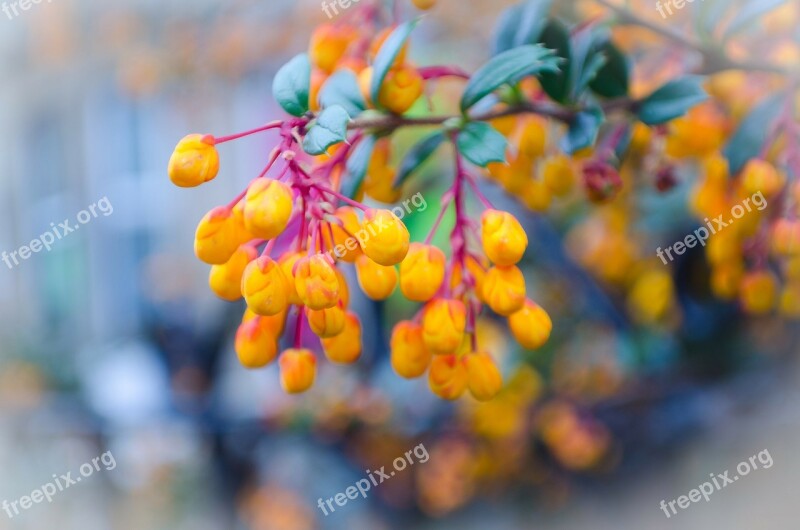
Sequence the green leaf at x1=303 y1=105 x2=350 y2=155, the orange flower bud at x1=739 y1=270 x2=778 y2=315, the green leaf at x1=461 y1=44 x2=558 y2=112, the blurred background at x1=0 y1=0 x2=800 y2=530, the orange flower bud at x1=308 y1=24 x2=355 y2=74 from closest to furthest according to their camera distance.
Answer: the green leaf at x1=303 y1=105 x2=350 y2=155, the green leaf at x1=461 y1=44 x2=558 y2=112, the orange flower bud at x1=308 y1=24 x2=355 y2=74, the orange flower bud at x1=739 y1=270 x2=778 y2=315, the blurred background at x1=0 y1=0 x2=800 y2=530

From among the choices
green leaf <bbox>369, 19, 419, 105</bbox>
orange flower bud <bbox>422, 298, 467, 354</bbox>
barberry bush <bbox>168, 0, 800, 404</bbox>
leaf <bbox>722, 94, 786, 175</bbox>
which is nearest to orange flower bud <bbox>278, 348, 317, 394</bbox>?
barberry bush <bbox>168, 0, 800, 404</bbox>

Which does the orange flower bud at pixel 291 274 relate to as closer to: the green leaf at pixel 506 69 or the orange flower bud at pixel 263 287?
the orange flower bud at pixel 263 287

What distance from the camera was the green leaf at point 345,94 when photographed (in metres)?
0.57

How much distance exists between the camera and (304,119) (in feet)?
1.65

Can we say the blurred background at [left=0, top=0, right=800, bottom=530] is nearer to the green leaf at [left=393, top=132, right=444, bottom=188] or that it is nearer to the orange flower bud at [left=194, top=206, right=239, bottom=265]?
the green leaf at [left=393, top=132, right=444, bottom=188]

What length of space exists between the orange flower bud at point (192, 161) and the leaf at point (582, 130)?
0.96 feet

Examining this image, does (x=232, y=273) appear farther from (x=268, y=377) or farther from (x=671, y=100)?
(x=268, y=377)

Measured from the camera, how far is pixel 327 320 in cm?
52

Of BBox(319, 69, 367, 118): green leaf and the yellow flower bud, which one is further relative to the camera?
the yellow flower bud

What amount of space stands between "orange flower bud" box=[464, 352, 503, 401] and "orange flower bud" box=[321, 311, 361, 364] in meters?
0.09

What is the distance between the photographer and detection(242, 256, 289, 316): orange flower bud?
19.5 inches

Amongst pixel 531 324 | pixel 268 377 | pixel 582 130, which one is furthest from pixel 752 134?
pixel 268 377

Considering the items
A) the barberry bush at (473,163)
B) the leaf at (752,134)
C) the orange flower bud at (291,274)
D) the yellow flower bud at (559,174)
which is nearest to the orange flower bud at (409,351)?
the barberry bush at (473,163)

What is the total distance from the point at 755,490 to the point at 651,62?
1.48m
